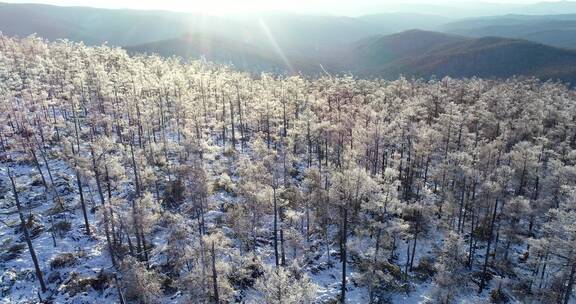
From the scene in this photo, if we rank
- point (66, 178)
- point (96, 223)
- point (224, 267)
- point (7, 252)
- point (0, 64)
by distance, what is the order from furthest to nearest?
point (0, 64)
point (66, 178)
point (96, 223)
point (7, 252)
point (224, 267)

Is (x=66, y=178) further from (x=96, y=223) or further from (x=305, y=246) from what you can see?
(x=305, y=246)

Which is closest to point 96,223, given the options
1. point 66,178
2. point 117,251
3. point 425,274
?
point 117,251

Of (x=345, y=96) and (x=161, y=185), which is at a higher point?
(x=345, y=96)

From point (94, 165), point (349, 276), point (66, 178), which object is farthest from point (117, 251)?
point (349, 276)

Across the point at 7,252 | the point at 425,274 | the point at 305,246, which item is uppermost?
the point at 7,252

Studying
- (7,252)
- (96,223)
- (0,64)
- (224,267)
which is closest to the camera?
(224,267)

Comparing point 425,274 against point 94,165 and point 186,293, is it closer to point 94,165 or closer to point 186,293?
point 186,293

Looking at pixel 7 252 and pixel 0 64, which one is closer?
pixel 7 252
